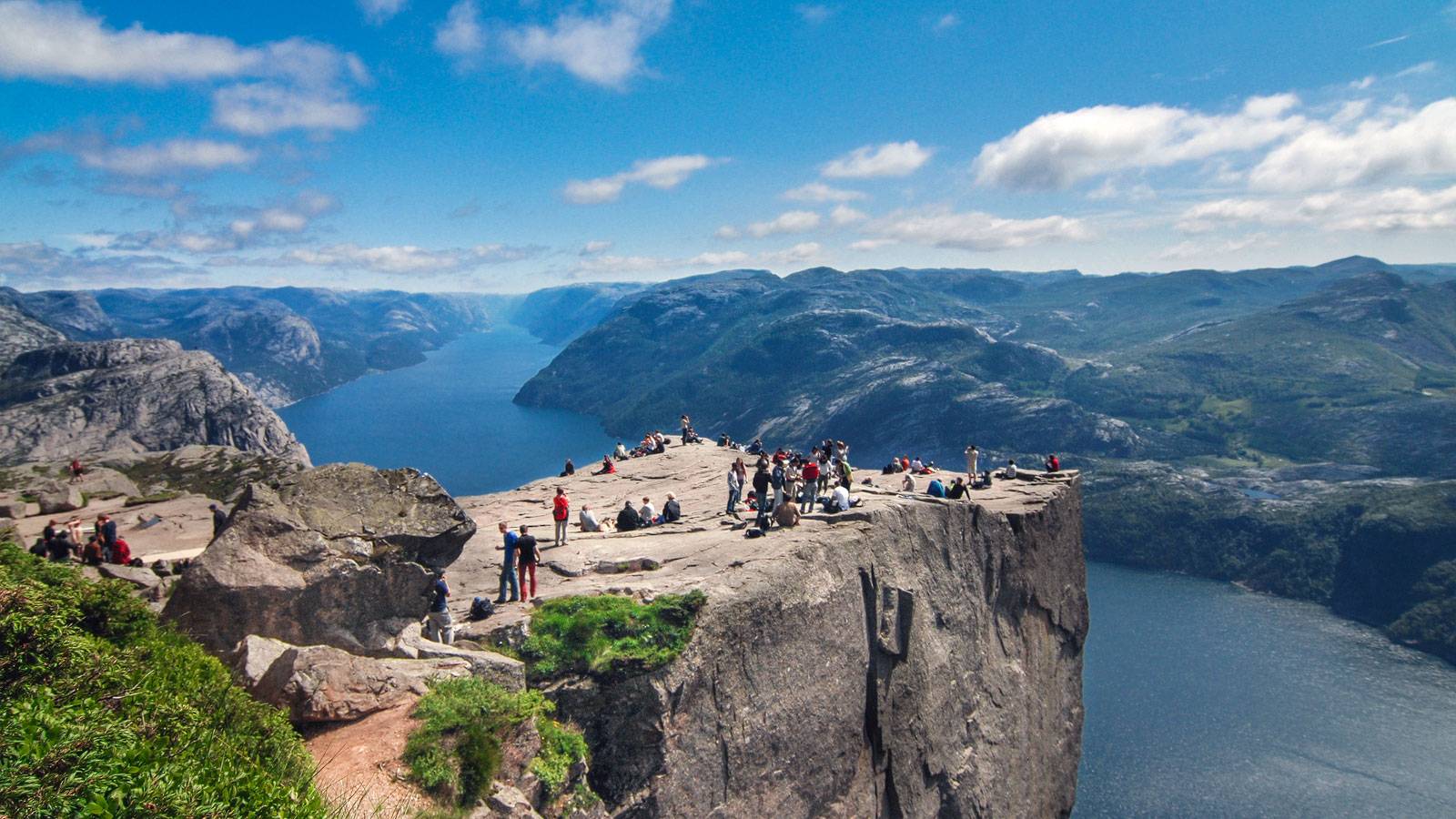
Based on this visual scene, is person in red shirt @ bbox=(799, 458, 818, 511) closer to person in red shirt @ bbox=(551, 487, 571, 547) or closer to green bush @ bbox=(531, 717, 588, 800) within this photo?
person in red shirt @ bbox=(551, 487, 571, 547)

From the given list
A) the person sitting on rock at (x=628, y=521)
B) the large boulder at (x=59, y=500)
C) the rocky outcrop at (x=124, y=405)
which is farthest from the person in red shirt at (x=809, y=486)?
the rocky outcrop at (x=124, y=405)

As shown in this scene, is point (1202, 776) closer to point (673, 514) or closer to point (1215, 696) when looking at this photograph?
point (1215, 696)

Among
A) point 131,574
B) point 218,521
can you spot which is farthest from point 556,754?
point 218,521

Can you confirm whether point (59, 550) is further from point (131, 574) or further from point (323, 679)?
point (323, 679)

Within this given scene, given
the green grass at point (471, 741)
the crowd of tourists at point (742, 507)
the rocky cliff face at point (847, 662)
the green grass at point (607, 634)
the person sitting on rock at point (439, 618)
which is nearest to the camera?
the green grass at point (471, 741)

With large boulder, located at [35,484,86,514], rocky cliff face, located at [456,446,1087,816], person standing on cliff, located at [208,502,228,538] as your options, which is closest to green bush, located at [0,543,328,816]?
person standing on cliff, located at [208,502,228,538]

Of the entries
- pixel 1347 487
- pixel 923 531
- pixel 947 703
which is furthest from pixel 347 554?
pixel 1347 487

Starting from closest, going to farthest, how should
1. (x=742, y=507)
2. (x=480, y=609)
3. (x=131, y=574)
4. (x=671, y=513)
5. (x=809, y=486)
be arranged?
(x=480, y=609) < (x=131, y=574) < (x=809, y=486) < (x=671, y=513) < (x=742, y=507)

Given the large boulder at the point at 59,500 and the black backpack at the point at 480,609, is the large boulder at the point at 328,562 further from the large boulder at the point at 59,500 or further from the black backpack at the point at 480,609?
the large boulder at the point at 59,500

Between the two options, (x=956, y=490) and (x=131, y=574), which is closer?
(x=131, y=574)
